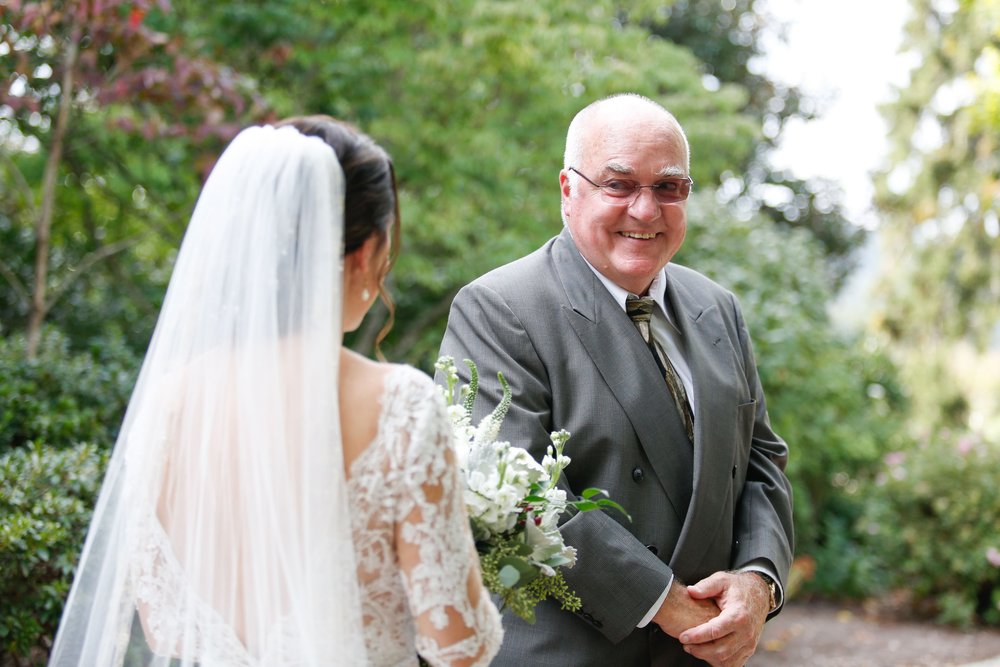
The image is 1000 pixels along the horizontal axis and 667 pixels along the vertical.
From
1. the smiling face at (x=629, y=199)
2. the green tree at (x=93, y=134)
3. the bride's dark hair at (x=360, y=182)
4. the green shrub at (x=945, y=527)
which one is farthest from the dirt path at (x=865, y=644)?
the bride's dark hair at (x=360, y=182)

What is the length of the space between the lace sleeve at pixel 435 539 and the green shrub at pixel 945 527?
7628 millimetres

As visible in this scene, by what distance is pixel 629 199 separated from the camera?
118 inches

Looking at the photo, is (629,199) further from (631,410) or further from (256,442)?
(256,442)

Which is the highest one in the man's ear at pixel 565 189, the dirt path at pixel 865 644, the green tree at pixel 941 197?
the man's ear at pixel 565 189

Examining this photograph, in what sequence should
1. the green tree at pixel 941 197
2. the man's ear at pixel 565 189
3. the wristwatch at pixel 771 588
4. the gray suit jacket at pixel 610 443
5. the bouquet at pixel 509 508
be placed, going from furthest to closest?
the green tree at pixel 941 197 → the man's ear at pixel 565 189 → the wristwatch at pixel 771 588 → the gray suit jacket at pixel 610 443 → the bouquet at pixel 509 508

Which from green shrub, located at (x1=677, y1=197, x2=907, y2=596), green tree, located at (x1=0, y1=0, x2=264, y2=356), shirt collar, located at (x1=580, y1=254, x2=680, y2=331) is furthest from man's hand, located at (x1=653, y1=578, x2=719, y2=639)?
green shrub, located at (x1=677, y1=197, x2=907, y2=596)

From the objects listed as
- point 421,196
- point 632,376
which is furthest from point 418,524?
point 421,196

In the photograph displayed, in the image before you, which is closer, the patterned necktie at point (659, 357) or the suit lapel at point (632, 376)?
the suit lapel at point (632, 376)

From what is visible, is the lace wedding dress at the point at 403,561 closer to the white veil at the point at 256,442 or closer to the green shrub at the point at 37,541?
the white veil at the point at 256,442

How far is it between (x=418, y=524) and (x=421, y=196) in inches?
265

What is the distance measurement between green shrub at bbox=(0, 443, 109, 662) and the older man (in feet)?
5.44

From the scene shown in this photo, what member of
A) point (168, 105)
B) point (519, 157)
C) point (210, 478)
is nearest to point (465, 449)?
point (210, 478)

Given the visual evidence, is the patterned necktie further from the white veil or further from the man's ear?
the white veil

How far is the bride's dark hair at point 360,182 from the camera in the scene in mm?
1964
